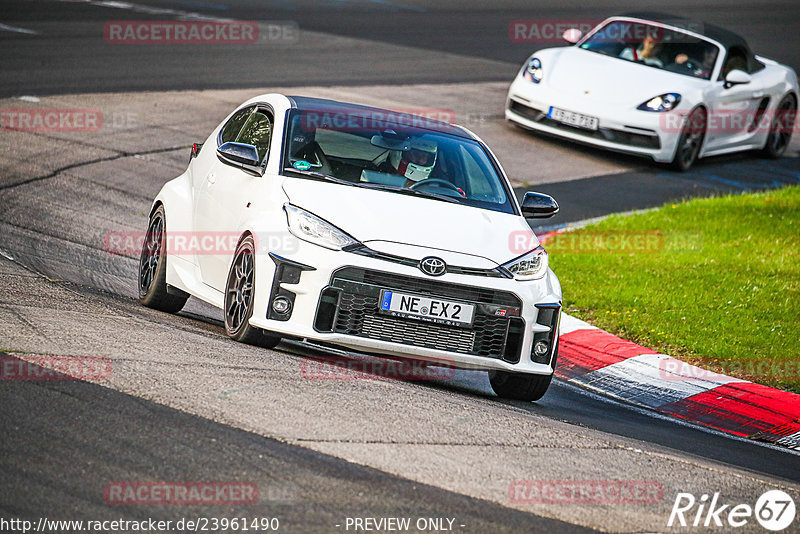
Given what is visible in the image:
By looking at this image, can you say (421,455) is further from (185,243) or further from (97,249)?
(97,249)

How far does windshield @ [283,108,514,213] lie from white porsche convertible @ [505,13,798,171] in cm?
799

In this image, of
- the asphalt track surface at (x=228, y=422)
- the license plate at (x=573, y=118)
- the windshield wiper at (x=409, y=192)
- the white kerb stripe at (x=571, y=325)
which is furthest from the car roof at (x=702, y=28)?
the windshield wiper at (x=409, y=192)

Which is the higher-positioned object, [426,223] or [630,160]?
[426,223]

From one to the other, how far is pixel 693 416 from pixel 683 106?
8786 millimetres

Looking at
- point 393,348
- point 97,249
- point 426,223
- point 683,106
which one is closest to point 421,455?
point 393,348

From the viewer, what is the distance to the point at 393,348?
22.2 feet

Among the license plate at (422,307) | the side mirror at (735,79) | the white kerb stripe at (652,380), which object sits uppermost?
the license plate at (422,307)

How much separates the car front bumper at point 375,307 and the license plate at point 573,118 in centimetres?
929

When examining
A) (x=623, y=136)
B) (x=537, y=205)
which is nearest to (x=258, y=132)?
(x=537, y=205)

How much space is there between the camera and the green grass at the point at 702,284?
29.5 feet

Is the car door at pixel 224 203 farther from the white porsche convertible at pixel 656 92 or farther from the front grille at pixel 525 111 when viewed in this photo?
the front grille at pixel 525 111

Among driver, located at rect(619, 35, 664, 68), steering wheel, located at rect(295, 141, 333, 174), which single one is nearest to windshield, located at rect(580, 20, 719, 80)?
driver, located at rect(619, 35, 664, 68)

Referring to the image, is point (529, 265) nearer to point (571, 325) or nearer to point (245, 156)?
point (245, 156)

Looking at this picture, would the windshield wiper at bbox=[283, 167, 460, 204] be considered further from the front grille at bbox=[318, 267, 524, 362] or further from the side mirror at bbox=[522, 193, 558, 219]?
the front grille at bbox=[318, 267, 524, 362]
